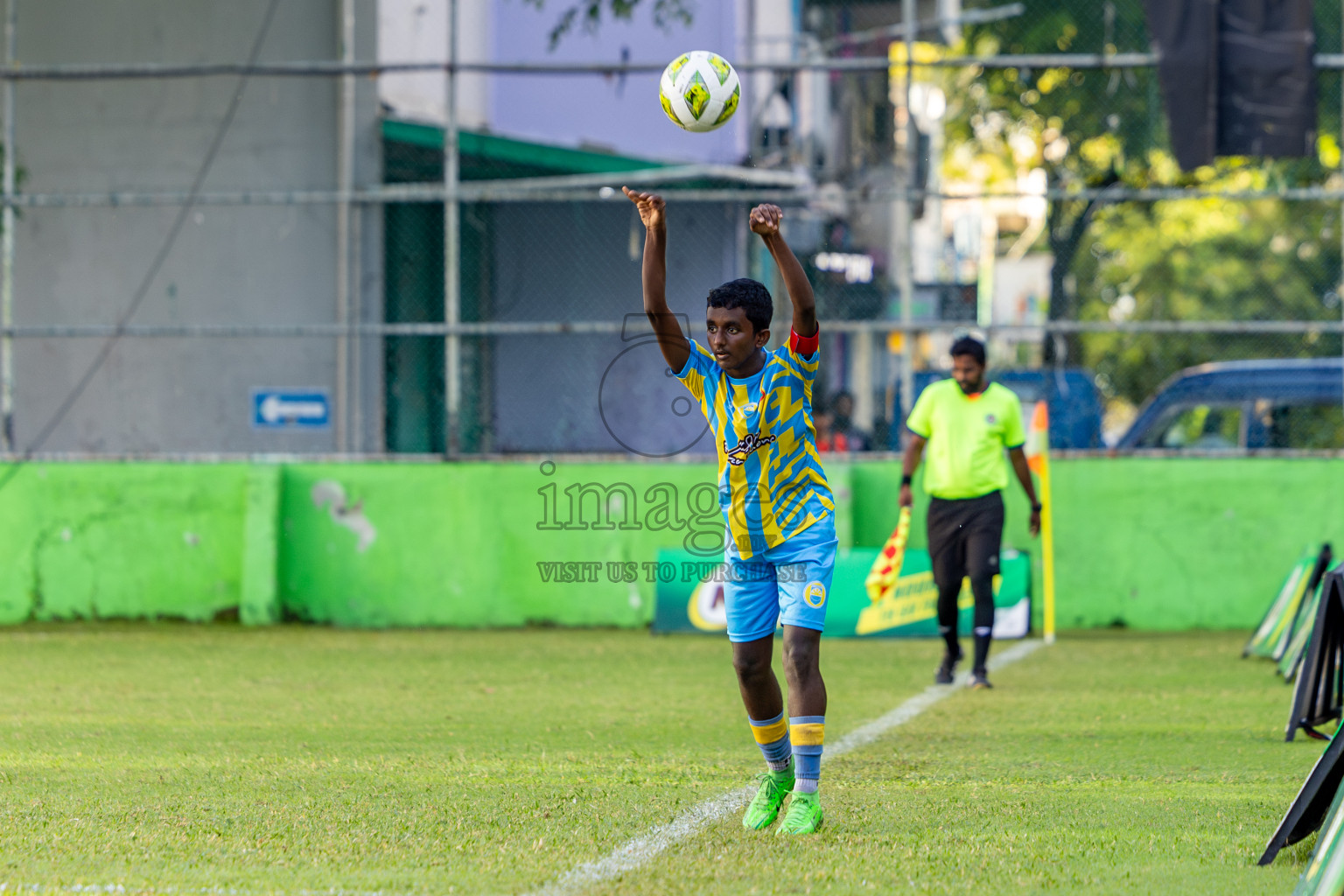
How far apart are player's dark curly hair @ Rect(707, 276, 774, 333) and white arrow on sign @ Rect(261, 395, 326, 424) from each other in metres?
7.74

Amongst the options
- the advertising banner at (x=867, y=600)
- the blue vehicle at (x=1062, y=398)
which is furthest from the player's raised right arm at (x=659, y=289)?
the blue vehicle at (x=1062, y=398)

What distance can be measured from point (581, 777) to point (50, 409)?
911 cm

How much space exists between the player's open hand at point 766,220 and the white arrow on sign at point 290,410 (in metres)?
7.96

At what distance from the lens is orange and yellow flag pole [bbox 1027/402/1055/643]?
10.7m

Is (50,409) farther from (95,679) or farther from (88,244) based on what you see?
(95,679)

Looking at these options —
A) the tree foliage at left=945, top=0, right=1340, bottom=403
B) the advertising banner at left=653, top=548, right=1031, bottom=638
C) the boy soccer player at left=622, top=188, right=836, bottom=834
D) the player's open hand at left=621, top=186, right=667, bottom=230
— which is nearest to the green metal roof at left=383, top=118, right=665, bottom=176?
the tree foliage at left=945, top=0, right=1340, bottom=403

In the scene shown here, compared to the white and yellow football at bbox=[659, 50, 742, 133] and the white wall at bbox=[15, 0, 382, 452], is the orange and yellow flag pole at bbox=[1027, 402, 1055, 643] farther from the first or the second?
the white wall at bbox=[15, 0, 382, 452]

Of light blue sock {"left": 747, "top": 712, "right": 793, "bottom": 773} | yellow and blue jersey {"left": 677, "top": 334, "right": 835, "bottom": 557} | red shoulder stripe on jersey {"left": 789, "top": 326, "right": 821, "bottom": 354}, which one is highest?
red shoulder stripe on jersey {"left": 789, "top": 326, "right": 821, "bottom": 354}

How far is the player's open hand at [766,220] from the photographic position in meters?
4.52

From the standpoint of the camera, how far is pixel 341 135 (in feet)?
46.3

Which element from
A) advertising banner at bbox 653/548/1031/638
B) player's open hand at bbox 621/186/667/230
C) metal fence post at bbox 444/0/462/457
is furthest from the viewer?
metal fence post at bbox 444/0/462/457

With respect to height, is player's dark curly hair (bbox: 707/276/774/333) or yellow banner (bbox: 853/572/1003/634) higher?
player's dark curly hair (bbox: 707/276/774/333)

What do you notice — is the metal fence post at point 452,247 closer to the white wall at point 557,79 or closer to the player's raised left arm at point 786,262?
the white wall at point 557,79

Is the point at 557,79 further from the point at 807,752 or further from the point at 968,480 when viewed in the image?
the point at 807,752
